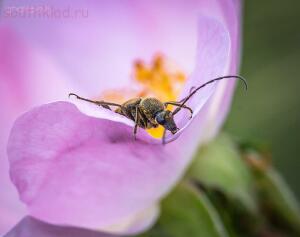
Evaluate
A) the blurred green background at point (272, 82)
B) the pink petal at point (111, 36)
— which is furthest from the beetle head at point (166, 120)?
the blurred green background at point (272, 82)

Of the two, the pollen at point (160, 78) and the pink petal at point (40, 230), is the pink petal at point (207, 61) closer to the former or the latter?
the pink petal at point (40, 230)

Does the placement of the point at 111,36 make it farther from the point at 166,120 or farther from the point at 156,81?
the point at 166,120

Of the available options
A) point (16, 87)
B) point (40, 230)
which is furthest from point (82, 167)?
point (16, 87)

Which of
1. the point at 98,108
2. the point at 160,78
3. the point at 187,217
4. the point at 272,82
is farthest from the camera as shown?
the point at 272,82

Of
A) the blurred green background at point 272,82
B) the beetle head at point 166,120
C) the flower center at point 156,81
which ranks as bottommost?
the blurred green background at point 272,82

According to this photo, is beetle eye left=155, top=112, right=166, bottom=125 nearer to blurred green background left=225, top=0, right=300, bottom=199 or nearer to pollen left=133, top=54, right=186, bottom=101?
pollen left=133, top=54, right=186, bottom=101

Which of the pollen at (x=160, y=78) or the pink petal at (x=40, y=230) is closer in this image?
the pink petal at (x=40, y=230)

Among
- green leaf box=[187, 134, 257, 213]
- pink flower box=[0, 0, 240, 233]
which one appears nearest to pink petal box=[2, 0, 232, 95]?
pink flower box=[0, 0, 240, 233]
